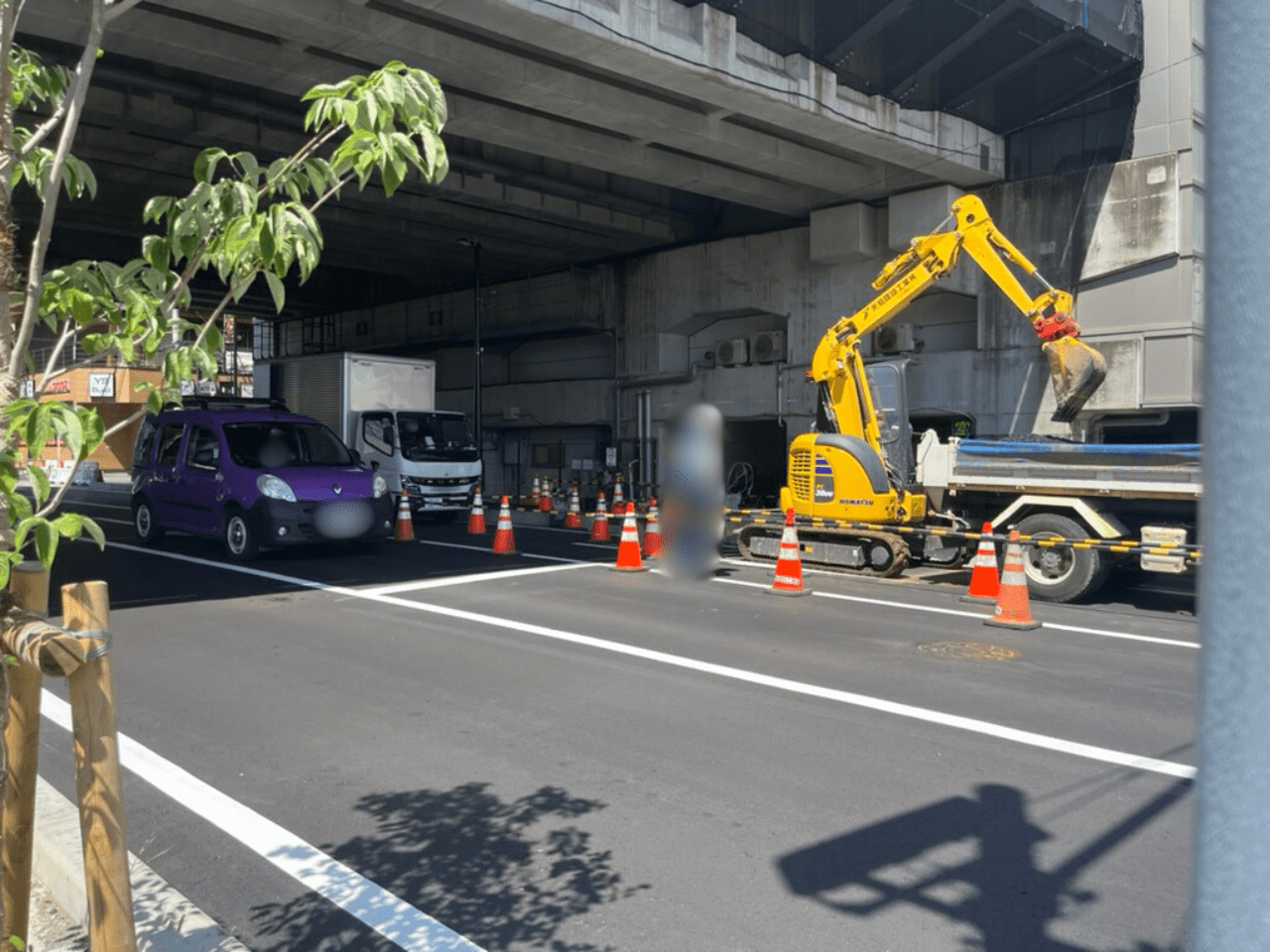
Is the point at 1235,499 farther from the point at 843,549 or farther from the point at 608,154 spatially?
the point at 608,154

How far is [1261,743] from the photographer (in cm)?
112

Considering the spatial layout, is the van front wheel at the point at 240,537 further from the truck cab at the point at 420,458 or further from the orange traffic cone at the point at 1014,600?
the orange traffic cone at the point at 1014,600

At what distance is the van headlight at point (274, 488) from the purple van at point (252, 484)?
0.5 inches

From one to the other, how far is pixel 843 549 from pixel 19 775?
1149cm

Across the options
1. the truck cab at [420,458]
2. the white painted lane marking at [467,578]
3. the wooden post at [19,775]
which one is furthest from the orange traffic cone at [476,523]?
the wooden post at [19,775]

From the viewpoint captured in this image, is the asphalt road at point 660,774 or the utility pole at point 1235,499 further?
the asphalt road at point 660,774

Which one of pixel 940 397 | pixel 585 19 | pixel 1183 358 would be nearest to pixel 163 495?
pixel 585 19

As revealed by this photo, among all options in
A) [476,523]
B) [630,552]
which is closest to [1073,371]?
[630,552]

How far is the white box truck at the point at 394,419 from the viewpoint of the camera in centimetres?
1984

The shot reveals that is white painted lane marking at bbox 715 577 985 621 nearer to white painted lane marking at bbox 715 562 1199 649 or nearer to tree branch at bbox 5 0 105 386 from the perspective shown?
white painted lane marking at bbox 715 562 1199 649

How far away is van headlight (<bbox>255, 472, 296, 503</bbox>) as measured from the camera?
13500mm

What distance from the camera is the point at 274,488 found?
13.5m

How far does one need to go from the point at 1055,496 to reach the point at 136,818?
1011cm

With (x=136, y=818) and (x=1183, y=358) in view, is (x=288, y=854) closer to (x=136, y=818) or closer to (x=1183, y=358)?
(x=136, y=818)
